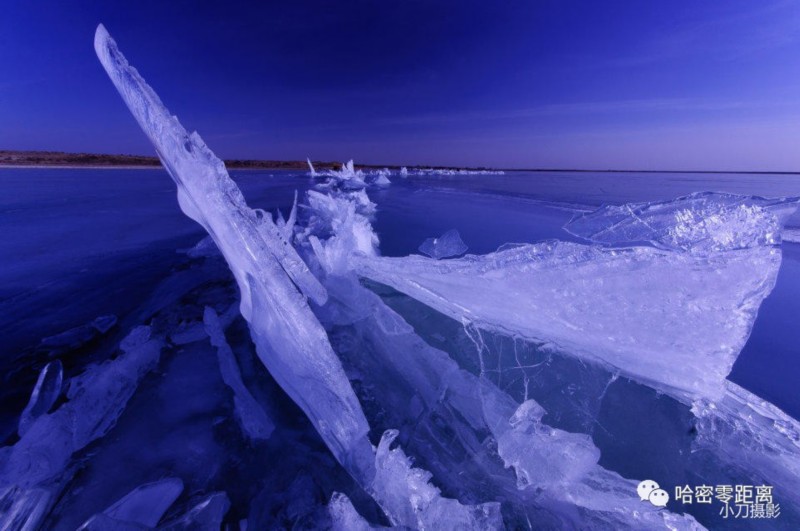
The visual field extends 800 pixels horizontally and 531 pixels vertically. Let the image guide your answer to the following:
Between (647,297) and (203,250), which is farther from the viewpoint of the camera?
(203,250)

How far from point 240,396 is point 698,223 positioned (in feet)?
8.62

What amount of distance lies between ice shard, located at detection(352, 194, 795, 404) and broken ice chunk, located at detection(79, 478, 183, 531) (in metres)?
1.38

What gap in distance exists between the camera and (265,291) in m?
1.34

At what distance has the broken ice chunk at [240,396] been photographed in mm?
1318

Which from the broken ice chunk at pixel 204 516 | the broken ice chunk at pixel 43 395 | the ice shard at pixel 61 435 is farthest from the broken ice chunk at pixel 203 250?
the broken ice chunk at pixel 204 516

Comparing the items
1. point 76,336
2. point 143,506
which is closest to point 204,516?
point 143,506

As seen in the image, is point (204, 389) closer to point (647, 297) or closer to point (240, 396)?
point (240, 396)

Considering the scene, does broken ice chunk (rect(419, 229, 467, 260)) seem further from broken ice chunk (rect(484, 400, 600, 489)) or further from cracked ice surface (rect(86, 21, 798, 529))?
broken ice chunk (rect(484, 400, 600, 489))

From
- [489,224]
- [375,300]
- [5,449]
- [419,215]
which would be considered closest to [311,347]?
[375,300]

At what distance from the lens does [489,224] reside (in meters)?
6.24

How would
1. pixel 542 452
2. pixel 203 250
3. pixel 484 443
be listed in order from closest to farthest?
pixel 542 452 → pixel 484 443 → pixel 203 250

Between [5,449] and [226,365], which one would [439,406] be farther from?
[5,449]

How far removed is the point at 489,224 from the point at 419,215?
66.1 inches

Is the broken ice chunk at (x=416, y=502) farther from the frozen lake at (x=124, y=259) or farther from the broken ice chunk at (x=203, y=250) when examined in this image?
the broken ice chunk at (x=203, y=250)
